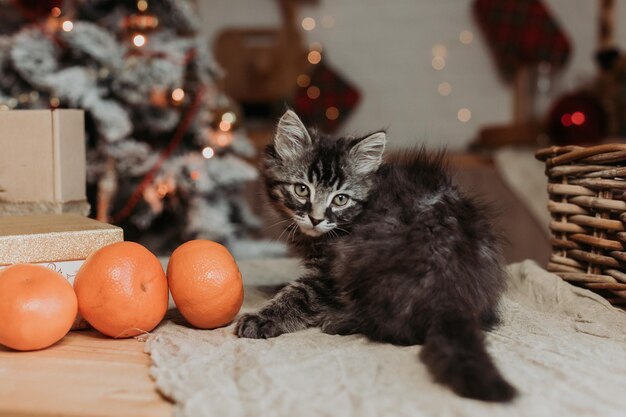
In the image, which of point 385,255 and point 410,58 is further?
point 410,58

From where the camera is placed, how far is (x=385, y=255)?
103cm

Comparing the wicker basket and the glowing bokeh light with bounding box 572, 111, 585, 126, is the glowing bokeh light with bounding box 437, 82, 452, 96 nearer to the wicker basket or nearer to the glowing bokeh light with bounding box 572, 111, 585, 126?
the glowing bokeh light with bounding box 572, 111, 585, 126

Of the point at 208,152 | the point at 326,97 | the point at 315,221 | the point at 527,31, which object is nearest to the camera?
the point at 315,221

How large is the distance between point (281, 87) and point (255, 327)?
271 centimetres

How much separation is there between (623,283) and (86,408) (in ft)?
3.31

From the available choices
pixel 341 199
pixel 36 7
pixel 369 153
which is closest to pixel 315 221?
pixel 341 199

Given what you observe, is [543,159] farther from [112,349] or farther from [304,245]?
[112,349]

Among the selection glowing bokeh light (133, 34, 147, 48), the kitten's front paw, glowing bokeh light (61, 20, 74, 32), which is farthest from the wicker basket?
glowing bokeh light (61, 20, 74, 32)

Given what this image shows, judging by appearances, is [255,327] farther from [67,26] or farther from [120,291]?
[67,26]

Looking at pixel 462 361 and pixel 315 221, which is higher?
pixel 315 221

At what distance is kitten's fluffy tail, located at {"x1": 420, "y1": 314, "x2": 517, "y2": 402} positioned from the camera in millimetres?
768

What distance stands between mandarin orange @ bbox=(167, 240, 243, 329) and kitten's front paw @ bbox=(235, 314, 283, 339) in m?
0.04

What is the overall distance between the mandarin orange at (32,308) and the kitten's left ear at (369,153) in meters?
0.61

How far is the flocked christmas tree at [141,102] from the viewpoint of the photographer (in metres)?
2.12
